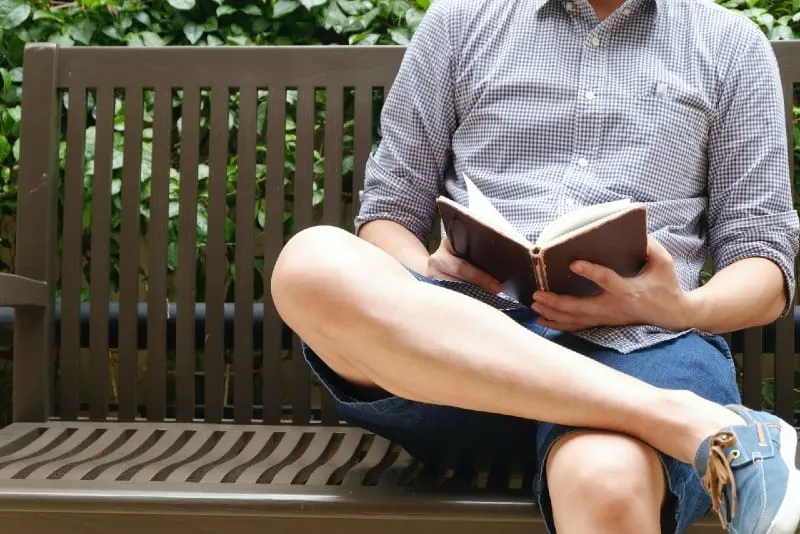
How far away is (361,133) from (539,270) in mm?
689

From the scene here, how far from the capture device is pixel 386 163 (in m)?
1.73

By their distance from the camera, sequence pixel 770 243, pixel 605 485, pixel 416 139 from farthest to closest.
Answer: pixel 416 139 < pixel 770 243 < pixel 605 485

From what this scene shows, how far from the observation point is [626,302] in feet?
4.53

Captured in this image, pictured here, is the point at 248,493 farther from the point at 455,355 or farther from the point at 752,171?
the point at 752,171

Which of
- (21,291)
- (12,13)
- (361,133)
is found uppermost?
(12,13)

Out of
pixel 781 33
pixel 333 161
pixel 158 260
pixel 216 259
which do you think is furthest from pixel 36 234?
pixel 781 33

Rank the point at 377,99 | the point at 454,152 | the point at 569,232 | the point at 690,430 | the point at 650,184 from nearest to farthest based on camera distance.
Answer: the point at 690,430 < the point at 569,232 < the point at 650,184 < the point at 454,152 < the point at 377,99

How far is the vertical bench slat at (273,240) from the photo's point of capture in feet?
6.03

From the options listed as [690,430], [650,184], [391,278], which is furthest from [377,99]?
[690,430]

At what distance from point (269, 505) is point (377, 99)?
929 millimetres

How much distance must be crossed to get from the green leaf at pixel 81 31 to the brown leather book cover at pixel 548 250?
122 cm

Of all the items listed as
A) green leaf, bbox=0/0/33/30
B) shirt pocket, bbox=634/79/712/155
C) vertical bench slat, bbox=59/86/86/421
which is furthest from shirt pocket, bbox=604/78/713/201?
green leaf, bbox=0/0/33/30

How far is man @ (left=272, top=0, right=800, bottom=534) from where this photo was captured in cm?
112

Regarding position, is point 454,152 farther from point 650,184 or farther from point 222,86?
point 222,86
